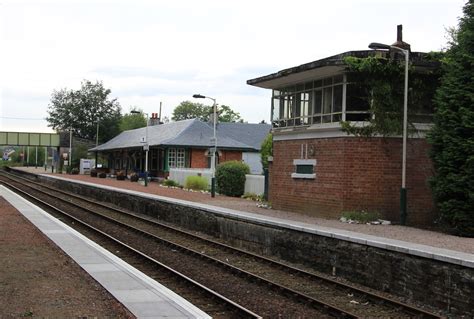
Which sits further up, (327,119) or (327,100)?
(327,100)

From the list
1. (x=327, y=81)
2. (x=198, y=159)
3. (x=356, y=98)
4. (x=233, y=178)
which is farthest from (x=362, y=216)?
(x=198, y=159)

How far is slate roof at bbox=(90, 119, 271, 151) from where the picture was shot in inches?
1880

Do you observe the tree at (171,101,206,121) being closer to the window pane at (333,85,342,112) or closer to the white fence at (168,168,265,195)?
the white fence at (168,168,265,195)

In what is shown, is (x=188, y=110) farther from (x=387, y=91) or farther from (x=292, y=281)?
(x=292, y=281)

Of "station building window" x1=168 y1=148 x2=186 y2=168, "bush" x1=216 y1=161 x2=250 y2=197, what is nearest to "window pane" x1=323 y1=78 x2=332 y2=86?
"bush" x1=216 y1=161 x2=250 y2=197

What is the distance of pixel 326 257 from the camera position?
1273cm

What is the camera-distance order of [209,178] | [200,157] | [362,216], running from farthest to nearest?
[200,157] < [209,178] < [362,216]

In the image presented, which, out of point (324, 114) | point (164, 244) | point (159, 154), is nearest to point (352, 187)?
point (324, 114)

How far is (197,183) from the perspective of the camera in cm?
3631

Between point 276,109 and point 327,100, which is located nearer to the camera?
point 327,100

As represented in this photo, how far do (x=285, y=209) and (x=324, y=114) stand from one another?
390 cm

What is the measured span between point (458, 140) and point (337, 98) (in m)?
4.96

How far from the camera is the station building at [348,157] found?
17438mm

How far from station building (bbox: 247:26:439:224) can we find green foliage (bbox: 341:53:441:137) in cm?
17
